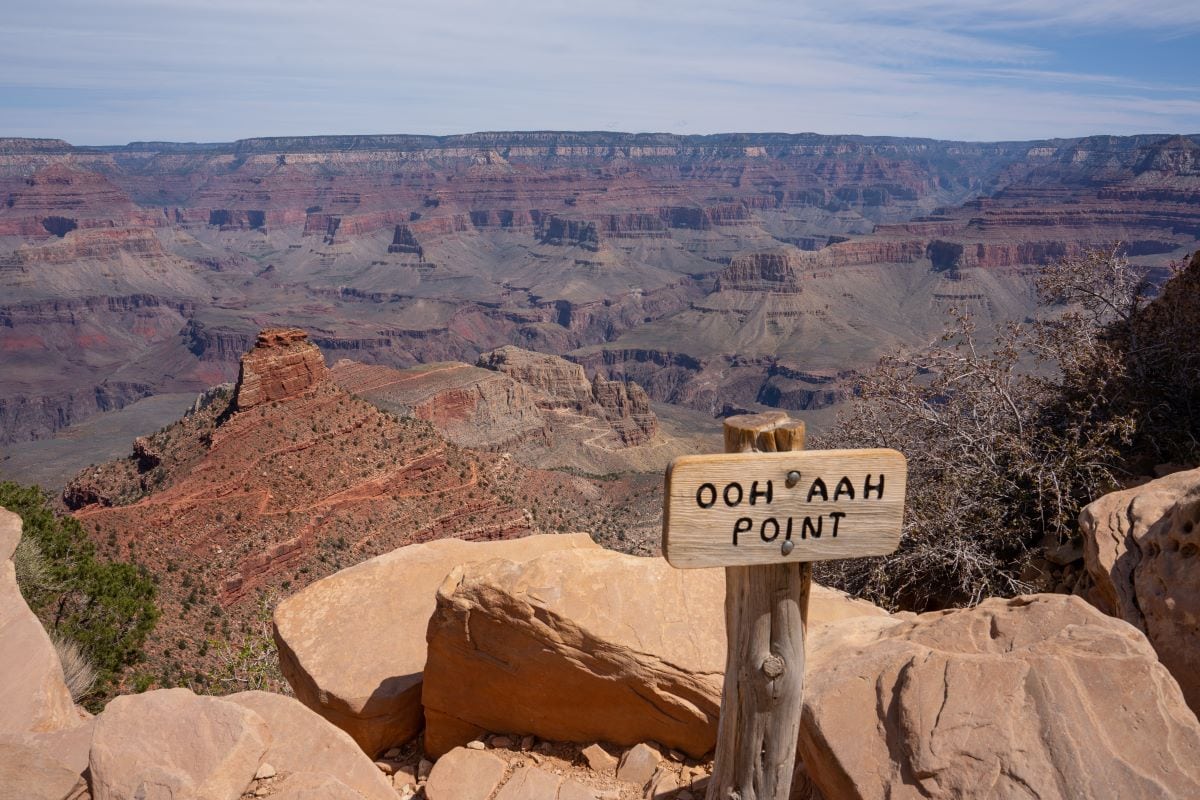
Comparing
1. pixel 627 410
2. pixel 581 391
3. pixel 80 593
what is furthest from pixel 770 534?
pixel 581 391

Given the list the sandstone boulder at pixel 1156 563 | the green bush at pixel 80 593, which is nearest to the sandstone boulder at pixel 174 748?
the sandstone boulder at pixel 1156 563

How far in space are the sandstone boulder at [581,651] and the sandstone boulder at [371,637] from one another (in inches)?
22.4

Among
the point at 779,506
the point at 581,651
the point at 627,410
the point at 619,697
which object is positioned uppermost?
the point at 779,506

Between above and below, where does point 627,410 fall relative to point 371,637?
below

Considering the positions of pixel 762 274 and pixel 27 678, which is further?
pixel 762 274

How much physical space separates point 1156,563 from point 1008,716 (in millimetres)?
2926

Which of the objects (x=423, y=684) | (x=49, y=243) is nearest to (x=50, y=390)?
(x=49, y=243)

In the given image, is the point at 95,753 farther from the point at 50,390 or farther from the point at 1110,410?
the point at 50,390

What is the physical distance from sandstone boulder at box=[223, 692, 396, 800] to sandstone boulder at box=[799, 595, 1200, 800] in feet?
10.5

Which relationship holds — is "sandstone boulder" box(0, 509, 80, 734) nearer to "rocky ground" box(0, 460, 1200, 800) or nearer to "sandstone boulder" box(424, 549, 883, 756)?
"rocky ground" box(0, 460, 1200, 800)

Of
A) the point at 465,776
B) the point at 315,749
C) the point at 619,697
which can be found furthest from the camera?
the point at 619,697

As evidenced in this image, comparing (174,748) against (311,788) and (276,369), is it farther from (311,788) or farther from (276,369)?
(276,369)

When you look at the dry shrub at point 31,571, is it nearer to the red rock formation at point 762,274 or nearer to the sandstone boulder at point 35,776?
the sandstone boulder at point 35,776

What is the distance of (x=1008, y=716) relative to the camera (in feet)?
16.3
